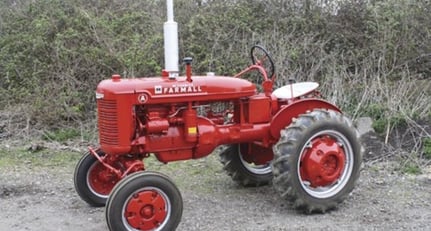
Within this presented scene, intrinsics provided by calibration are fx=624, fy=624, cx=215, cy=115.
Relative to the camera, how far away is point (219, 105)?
19.7 ft

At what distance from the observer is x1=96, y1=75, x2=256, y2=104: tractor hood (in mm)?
5215

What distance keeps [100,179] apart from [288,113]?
6.12 feet

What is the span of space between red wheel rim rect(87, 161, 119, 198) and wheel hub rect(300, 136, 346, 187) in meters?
1.77

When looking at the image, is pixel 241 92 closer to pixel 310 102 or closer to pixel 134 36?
pixel 310 102

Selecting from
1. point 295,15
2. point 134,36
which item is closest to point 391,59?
point 295,15

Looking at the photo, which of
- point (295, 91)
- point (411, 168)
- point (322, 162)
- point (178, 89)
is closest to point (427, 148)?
point (411, 168)

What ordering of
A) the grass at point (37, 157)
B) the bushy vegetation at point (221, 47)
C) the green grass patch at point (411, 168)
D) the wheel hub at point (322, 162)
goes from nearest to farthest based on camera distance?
the wheel hub at point (322, 162)
the green grass patch at point (411, 168)
the grass at point (37, 157)
the bushy vegetation at point (221, 47)

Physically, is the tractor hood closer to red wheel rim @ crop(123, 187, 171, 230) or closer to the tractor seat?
the tractor seat

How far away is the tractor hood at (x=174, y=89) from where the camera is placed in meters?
5.21

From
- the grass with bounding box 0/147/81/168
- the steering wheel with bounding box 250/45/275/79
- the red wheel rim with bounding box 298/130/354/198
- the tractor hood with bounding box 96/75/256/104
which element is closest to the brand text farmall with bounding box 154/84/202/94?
the tractor hood with bounding box 96/75/256/104

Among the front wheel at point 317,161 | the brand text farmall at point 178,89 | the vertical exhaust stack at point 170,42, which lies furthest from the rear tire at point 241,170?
the vertical exhaust stack at point 170,42

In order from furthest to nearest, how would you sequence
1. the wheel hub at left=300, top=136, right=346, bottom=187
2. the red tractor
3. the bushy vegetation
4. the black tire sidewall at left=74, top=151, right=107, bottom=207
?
the bushy vegetation → the black tire sidewall at left=74, top=151, right=107, bottom=207 → the wheel hub at left=300, top=136, right=346, bottom=187 → the red tractor

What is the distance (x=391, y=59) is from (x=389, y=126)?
2.36 metres

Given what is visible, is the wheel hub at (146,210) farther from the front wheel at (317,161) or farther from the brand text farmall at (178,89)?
the front wheel at (317,161)
